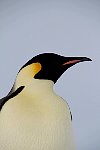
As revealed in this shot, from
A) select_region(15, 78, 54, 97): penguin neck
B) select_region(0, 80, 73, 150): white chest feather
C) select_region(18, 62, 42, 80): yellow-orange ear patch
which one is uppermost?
select_region(18, 62, 42, 80): yellow-orange ear patch

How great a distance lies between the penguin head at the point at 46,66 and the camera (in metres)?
0.92

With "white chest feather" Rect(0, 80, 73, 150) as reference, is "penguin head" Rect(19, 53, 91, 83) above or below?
above

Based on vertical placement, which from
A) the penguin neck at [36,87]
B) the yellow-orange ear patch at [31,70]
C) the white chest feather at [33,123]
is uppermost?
the yellow-orange ear patch at [31,70]

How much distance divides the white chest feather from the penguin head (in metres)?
0.05

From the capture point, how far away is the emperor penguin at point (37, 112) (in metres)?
0.87

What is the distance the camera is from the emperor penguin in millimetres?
868

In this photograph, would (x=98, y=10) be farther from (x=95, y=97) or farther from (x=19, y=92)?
(x=19, y=92)

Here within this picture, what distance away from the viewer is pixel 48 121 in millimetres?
882

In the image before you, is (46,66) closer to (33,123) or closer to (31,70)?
(31,70)

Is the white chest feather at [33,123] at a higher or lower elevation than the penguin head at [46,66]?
lower

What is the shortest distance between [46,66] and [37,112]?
12cm

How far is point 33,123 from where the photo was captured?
87 centimetres

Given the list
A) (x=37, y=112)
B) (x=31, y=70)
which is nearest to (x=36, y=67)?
(x=31, y=70)

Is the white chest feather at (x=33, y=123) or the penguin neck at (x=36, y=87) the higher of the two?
the penguin neck at (x=36, y=87)
